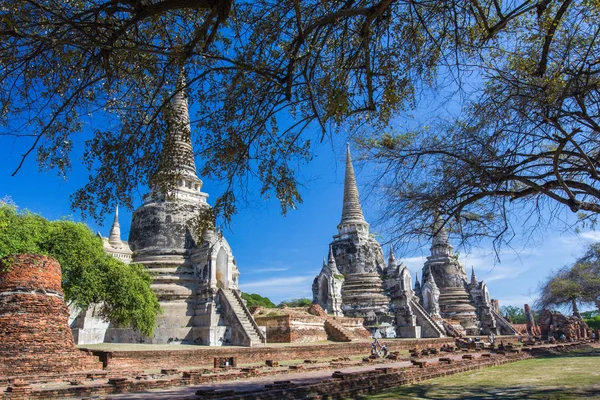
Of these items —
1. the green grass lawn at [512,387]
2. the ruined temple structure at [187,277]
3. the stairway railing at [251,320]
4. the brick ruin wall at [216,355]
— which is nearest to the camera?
the green grass lawn at [512,387]

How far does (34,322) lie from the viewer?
1173 centimetres

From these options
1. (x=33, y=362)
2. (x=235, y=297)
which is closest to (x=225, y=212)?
(x=33, y=362)

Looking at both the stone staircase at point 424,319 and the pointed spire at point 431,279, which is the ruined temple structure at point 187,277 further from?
the pointed spire at point 431,279

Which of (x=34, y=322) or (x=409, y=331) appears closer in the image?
(x=34, y=322)

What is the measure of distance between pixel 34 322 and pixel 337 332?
1595 cm

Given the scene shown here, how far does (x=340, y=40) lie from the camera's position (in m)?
7.78

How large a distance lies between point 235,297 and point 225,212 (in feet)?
47.7

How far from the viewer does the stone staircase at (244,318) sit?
64.4 feet

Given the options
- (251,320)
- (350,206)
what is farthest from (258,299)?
(251,320)

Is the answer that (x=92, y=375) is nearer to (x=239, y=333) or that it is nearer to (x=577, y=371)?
(x=239, y=333)

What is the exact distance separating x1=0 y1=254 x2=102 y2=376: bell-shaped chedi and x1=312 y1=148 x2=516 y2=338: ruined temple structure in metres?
17.8

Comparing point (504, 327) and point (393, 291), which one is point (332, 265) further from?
point (504, 327)

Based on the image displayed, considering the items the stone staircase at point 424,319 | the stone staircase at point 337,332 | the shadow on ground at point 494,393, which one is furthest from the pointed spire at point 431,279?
the shadow on ground at point 494,393

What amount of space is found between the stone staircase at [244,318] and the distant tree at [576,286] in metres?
29.1
